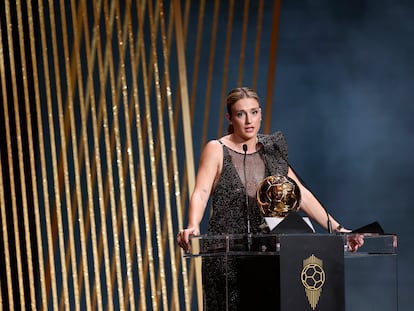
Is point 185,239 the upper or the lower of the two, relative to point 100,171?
lower

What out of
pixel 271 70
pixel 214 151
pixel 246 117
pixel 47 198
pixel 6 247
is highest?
pixel 271 70

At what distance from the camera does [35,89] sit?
4141mm

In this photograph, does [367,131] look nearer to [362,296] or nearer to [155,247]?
[155,247]

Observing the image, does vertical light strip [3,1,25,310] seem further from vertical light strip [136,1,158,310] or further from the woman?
the woman

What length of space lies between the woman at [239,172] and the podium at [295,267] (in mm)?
441

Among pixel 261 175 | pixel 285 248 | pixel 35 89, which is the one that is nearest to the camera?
pixel 285 248

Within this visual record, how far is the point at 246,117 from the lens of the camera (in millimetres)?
3010

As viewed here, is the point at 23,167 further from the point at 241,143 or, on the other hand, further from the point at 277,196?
the point at 277,196

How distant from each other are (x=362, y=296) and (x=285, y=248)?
0.32m

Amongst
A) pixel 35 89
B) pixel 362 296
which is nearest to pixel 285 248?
pixel 362 296

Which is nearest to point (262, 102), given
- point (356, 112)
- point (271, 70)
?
point (271, 70)

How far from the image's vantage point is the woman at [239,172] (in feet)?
9.72

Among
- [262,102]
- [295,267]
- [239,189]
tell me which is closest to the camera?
[295,267]

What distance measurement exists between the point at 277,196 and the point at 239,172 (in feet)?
1.08
